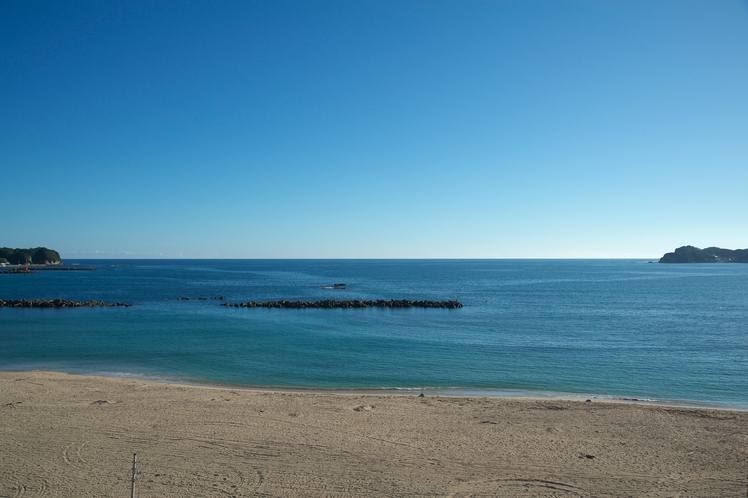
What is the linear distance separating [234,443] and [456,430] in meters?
6.93

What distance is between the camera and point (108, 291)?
72062mm

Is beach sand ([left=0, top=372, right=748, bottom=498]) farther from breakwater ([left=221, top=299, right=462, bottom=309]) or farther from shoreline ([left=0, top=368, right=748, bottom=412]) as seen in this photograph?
breakwater ([left=221, top=299, right=462, bottom=309])

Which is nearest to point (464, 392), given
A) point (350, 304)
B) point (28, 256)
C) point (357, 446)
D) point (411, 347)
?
point (357, 446)

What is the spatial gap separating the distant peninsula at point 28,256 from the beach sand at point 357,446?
18771cm

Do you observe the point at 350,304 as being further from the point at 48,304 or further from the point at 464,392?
the point at 48,304

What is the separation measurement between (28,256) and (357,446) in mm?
201323

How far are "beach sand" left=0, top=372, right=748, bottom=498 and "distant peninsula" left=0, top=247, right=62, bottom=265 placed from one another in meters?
188

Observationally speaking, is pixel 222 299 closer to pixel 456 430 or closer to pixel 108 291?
pixel 108 291

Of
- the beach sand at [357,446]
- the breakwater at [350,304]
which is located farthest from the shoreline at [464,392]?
the breakwater at [350,304]

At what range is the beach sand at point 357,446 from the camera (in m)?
10.3

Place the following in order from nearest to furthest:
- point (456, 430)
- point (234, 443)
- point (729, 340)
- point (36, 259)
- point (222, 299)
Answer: point (234, 443)
point (456, 430)
point (729, 340)
point (222, 299)
point (36, 259)

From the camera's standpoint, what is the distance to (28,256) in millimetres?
165875

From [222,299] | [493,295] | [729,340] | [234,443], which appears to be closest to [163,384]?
[234,443]

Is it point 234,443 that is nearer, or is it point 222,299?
point 234,443
